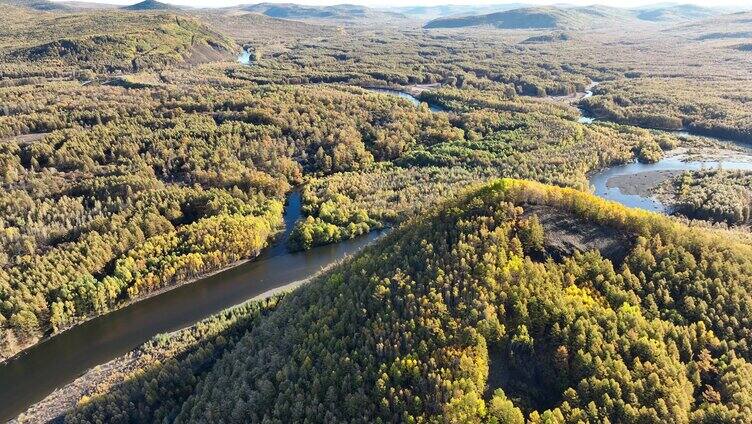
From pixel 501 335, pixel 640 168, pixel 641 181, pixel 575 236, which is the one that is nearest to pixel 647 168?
pixel 640 168

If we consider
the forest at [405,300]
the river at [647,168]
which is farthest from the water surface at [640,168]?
the forest at [405,300]

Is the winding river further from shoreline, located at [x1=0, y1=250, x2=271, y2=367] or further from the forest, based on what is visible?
the forest

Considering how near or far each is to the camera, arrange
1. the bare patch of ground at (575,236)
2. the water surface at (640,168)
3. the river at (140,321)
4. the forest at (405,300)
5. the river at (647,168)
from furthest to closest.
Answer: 1. the river at (647,168)
2. the water surface at (640,168)
3. the river at (140,321)
4. the bare patch of ground at (575,236)
5. the forest at (405,300)

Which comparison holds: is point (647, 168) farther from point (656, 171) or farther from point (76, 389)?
point (76, 389)

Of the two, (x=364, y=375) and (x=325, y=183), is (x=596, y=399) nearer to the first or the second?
(x=364, y=375)

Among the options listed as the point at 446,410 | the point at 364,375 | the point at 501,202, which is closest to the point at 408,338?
the point at 364,375

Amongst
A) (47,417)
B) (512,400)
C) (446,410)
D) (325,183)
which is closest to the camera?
(446,410)

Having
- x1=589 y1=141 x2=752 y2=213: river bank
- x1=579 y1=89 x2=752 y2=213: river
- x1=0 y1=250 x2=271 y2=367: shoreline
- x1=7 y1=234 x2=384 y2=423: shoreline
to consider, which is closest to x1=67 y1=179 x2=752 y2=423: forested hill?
x1=7 y1=234 x2=384 y2=423: shoreline

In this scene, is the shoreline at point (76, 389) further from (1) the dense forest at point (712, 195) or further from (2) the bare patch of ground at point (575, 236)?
(1) the dense forest at point (712, 195)
